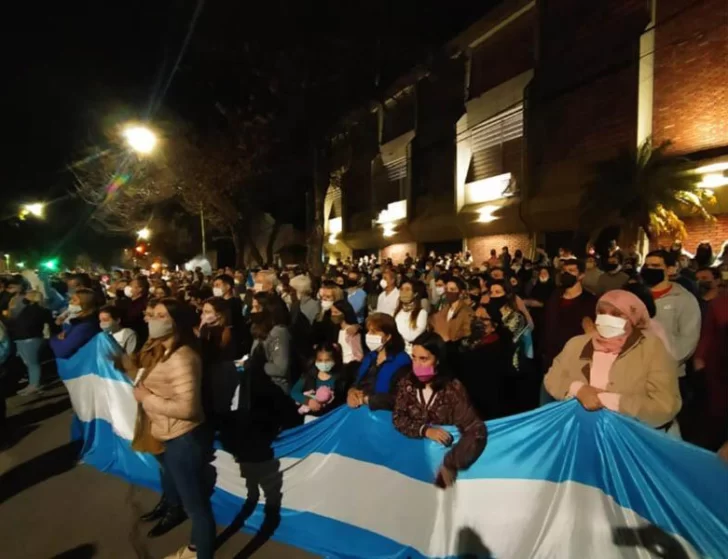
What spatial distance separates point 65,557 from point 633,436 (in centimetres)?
398

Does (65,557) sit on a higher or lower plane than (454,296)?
lower

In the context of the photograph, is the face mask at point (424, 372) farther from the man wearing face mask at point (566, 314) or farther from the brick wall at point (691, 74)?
the brick wall at point (691, 74)

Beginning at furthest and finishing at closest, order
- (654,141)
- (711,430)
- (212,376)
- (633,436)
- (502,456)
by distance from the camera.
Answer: (654,141)
(212,376)
(711,430)
(502,456)
(633,436)

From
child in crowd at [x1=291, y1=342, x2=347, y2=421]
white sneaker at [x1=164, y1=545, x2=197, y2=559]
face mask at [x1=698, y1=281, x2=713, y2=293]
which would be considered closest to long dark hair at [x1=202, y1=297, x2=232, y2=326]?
child in crowd at [x1=291, y1=342, x2=347, y2=421]

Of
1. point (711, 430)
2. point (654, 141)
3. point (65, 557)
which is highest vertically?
point (654, 141)

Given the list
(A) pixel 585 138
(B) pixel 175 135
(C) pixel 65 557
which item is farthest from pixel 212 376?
(B) pixel 175 135

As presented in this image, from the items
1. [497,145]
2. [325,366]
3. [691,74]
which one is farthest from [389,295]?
[497,145]

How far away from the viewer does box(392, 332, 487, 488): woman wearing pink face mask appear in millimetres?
3428

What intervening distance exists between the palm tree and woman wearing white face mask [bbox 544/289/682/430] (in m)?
9.81

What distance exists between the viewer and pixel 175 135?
74.0 feet

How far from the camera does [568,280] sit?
20.1 ft

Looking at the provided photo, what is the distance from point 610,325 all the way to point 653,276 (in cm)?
230

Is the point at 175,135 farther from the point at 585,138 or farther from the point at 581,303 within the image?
the point at 581,303

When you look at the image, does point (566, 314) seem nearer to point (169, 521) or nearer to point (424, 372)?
point (424, 372)
